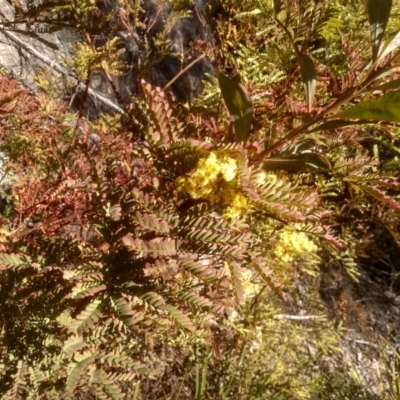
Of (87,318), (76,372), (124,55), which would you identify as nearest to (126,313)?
(87,318)

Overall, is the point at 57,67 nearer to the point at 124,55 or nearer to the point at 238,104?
the point at 124,55

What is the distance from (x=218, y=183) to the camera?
3.49ft

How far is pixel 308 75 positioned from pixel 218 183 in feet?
1.27

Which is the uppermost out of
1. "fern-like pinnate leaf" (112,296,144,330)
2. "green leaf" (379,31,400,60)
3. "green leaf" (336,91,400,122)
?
"green leaf" (379,31,400,60)

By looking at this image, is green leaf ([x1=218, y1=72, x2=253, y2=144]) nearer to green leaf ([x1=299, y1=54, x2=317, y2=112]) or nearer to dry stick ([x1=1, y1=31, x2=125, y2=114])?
green leaf ([x1=299, y1=54, x2=317, y2=112])

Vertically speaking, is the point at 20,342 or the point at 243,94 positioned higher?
the point at 243,94

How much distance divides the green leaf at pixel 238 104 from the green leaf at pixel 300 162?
0.11 m

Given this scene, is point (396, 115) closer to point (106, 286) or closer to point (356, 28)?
point (106, 286)

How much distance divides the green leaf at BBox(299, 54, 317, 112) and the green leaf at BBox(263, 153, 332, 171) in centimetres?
14

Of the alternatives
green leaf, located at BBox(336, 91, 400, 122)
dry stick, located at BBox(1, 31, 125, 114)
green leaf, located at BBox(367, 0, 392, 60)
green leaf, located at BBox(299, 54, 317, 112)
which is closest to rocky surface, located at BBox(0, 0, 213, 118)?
dry stick, located at BBox(1, 31, 125, 114)

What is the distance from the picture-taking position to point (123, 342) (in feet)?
5.58

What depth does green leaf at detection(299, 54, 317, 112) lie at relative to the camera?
1.11m

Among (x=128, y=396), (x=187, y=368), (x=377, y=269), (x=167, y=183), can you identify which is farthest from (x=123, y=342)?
(x=377, y=269)

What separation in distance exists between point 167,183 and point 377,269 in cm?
283
